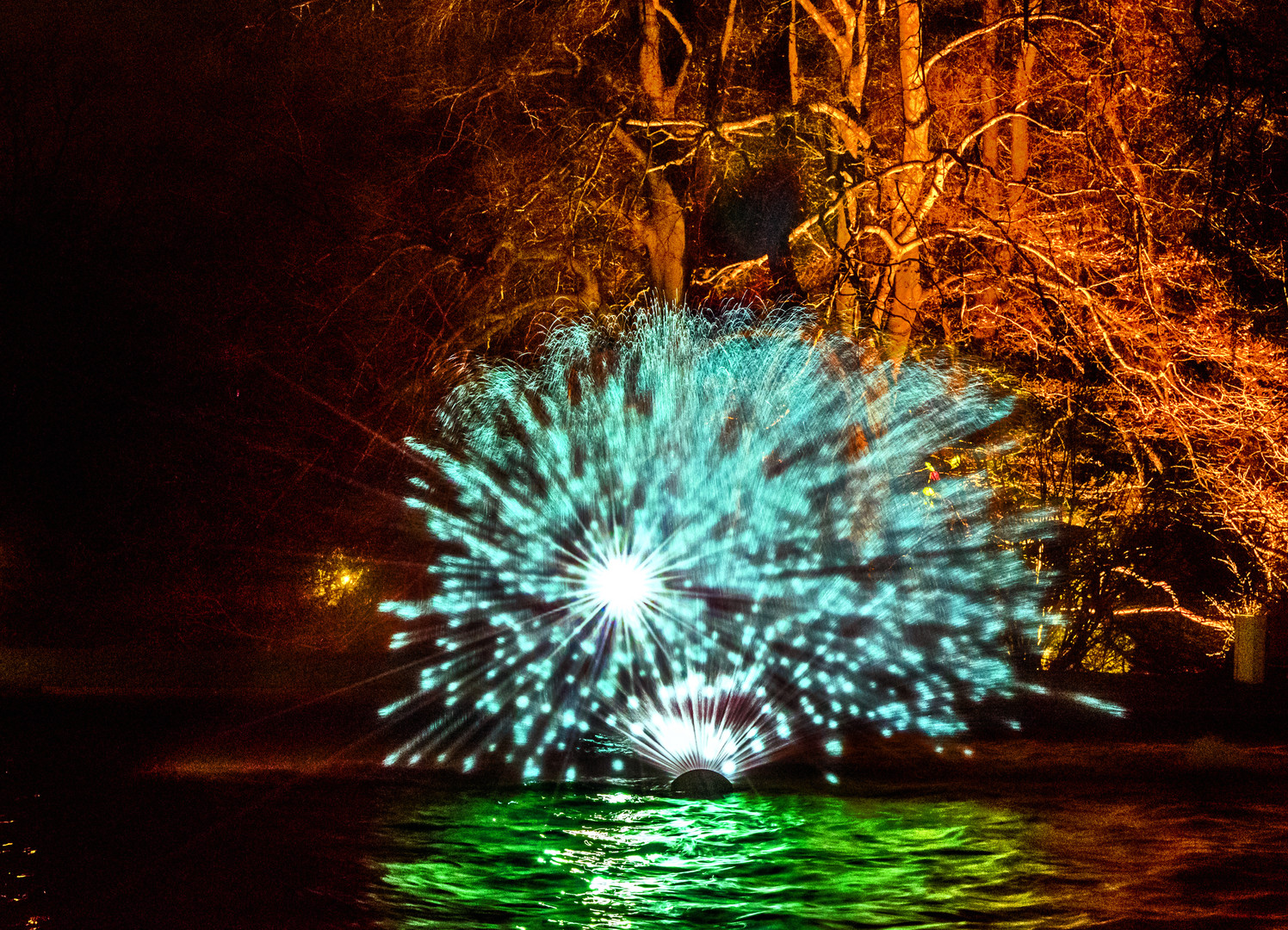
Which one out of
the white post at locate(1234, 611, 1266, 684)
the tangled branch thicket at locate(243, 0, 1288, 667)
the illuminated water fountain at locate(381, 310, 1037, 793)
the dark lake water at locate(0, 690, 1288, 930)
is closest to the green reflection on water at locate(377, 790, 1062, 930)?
the dark lake water at locate(0, 690, 1288, 930)

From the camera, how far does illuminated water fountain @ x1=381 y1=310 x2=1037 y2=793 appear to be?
552 inches

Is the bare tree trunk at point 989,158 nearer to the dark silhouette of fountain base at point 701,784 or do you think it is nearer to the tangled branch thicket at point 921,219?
the tangled branch thicket at point 921,219

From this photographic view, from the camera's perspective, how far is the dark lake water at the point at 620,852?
6973 millimetres

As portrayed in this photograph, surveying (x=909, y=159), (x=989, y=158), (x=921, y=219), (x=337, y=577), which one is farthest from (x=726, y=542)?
(x=989, y=158)

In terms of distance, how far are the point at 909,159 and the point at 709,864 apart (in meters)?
9.57

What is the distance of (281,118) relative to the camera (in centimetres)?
1941

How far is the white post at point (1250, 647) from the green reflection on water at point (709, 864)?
635cm

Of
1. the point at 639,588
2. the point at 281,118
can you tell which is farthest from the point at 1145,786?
the point at 281,118

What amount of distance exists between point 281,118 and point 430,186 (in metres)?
3.16

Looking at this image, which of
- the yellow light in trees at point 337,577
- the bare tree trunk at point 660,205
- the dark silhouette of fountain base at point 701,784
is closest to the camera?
the dark silhouette of fountain base at point 701,784

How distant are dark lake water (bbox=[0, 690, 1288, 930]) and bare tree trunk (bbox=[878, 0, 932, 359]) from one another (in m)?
6.28

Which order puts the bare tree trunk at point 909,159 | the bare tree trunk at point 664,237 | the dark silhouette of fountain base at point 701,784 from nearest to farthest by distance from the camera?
the dark silhouette of fountain base at point 701,784, the bare tree trunk at point 909,159, the bare tree trunk at point 664,237

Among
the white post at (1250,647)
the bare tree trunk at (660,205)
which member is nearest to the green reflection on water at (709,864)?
the white post at (1250,647)

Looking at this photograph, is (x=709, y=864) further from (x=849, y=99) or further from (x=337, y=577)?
(x=337, y=577)
